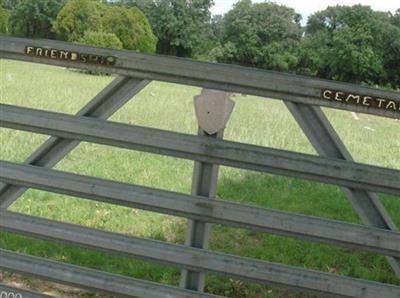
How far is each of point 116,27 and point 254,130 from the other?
161 ft

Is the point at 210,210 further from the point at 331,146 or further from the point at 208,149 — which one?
the point at 331,146

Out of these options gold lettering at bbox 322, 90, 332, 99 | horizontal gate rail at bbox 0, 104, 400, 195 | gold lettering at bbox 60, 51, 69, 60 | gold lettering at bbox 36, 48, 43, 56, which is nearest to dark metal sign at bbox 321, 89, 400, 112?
gold lettering at bbox 322, 90, 332, 99

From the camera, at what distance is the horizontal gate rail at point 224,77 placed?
8.96 feet

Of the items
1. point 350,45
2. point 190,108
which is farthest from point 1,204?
point 350,45

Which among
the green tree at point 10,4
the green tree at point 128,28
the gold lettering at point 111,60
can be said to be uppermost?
the green tree at point 10,4

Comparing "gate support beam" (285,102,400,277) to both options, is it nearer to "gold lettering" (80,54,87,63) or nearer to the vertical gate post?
the vertical gate post

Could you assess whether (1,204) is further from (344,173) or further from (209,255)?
(344,173)

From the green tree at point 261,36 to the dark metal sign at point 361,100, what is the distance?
2544 inches

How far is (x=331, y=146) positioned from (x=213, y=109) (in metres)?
0.55

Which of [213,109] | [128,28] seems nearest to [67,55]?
[213,109]

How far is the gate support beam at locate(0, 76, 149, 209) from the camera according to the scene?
294 cm

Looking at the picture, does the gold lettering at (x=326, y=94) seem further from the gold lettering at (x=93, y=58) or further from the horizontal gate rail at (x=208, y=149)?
the gold lettering at (x=93, y=58)

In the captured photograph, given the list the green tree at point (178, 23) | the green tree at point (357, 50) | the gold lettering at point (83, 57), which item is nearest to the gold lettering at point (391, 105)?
the gold lettering at point (83, 57)

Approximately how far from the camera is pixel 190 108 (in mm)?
15680
